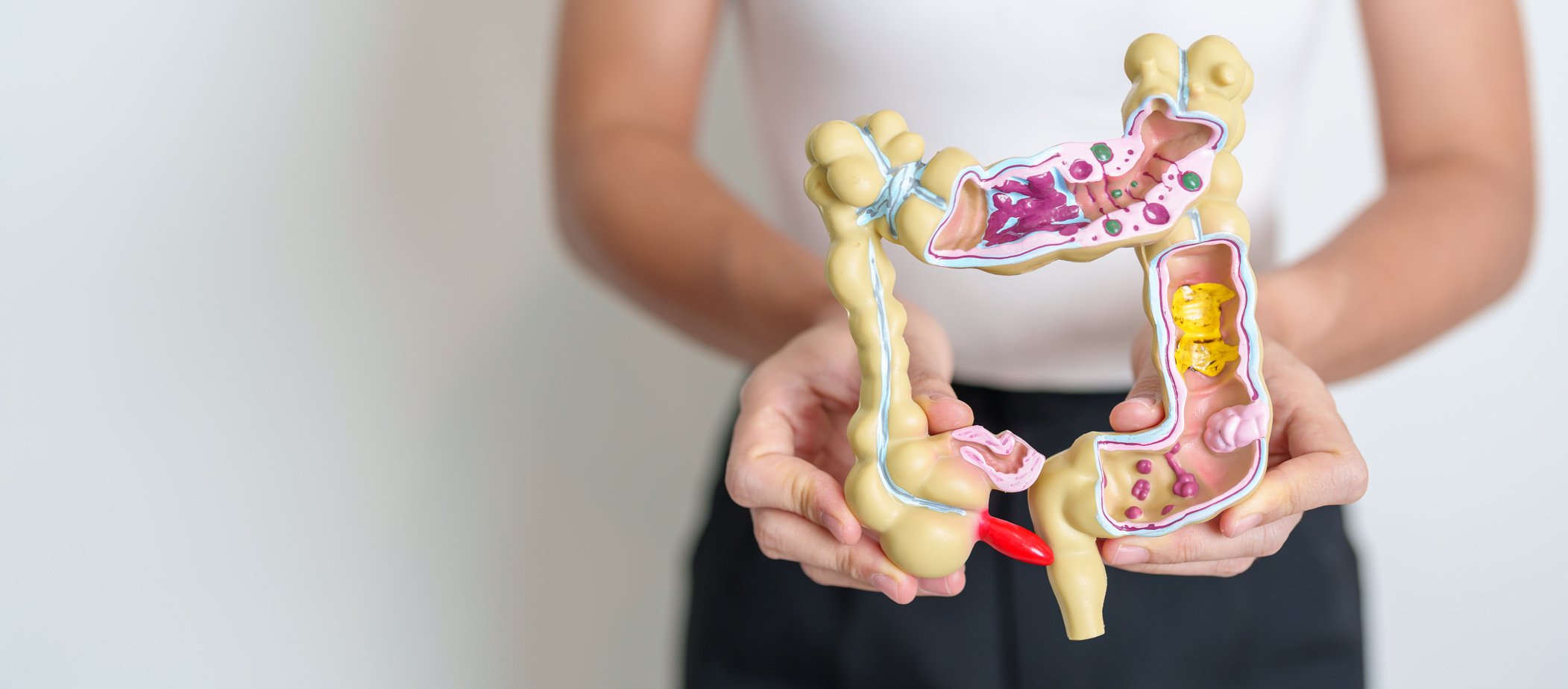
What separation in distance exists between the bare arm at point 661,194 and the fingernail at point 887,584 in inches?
7.8

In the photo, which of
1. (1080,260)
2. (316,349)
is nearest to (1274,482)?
(1080,260)

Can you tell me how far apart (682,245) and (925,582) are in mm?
315

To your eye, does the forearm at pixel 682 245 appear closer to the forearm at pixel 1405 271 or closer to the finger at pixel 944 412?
the finger at pixel 944 412

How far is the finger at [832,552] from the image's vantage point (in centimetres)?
65

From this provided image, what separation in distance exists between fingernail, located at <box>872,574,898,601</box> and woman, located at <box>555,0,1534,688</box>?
0.32 feet

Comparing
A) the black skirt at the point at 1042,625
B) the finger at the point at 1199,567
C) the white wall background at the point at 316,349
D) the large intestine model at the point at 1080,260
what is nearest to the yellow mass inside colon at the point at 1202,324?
the large intestine model at the point at 1080,260

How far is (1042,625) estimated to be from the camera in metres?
0.82

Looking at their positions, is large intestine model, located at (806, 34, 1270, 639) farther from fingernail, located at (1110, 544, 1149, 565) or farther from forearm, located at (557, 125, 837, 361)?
forearm, located at (557, 125, 837, 361)

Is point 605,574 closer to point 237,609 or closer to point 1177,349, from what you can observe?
point 237,609

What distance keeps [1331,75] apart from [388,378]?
1125 mm

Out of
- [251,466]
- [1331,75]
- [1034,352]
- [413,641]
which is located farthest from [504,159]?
[1331,75]

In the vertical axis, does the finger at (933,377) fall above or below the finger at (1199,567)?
above

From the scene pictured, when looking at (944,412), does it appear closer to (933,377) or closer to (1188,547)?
(933,377)

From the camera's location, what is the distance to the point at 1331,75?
4.76 feet
